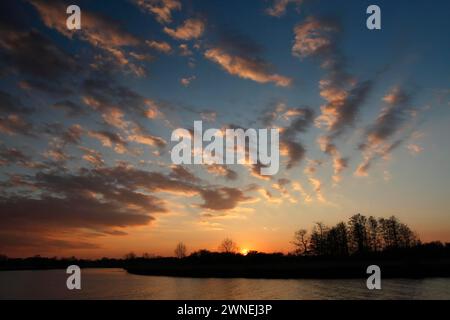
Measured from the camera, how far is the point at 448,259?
9525 cm

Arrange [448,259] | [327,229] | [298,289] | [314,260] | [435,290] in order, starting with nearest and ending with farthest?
[435,290]
[298,289]
[448,259]
[314,260]
[327,229]
